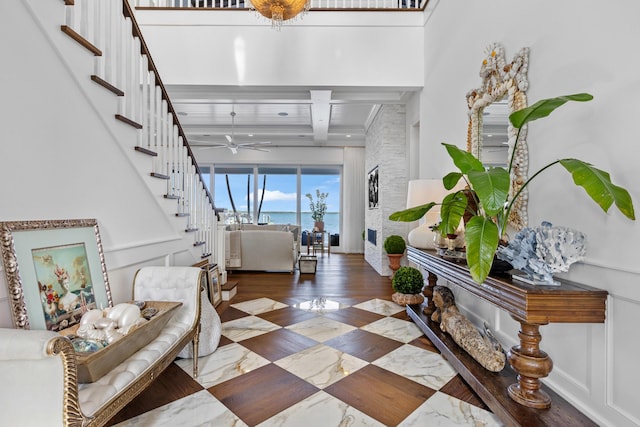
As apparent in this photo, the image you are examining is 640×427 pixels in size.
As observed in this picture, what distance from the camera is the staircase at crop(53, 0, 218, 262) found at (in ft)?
6.15

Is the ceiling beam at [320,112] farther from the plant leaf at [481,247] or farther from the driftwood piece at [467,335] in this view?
the plant leaf at [481,247]

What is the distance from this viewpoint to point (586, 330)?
5.08 feet

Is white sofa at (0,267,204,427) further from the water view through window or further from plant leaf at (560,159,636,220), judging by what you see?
the water view through window

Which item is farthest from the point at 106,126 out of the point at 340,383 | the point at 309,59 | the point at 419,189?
the point at 309,59

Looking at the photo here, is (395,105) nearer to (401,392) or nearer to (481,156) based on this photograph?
(481,156)

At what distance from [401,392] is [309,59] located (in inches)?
147

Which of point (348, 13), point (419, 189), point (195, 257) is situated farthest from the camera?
point (348, 13)

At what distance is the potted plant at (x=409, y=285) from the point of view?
345 cm

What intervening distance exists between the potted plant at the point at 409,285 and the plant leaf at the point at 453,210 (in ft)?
5.52

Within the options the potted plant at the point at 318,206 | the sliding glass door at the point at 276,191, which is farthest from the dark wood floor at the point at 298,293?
the sliding glass door at the point at 276,191

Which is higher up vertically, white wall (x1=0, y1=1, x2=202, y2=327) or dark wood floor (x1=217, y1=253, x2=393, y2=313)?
white wall (x1=0, y1=1, x2=202, y2=327)

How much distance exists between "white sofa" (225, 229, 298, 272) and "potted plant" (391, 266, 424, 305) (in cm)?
246

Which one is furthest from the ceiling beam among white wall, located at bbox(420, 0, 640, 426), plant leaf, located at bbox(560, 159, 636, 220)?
plant leaf, located at bbox(560, 159, 636, 220)

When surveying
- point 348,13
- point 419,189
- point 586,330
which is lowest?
point 586,330
